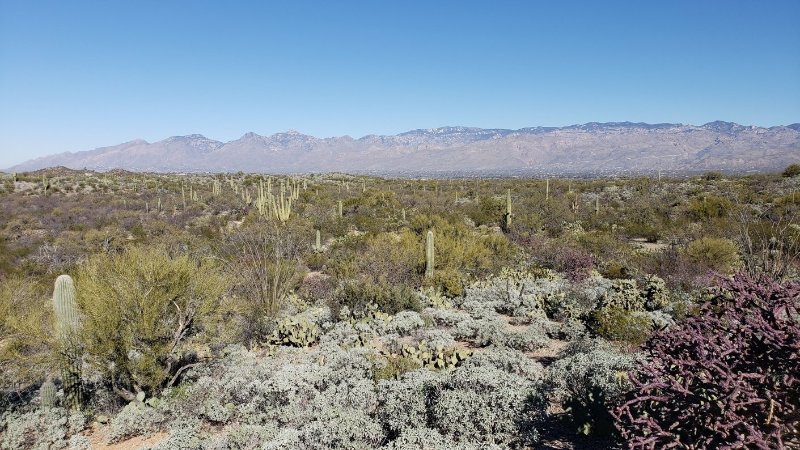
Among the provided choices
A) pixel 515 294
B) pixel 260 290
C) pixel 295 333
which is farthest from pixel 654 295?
pixel 260 290

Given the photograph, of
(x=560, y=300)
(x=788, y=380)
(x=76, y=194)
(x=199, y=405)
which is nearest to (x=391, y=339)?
(x=199, y=405)

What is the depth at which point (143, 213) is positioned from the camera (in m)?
27.6

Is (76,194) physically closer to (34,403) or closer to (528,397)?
(34,403)

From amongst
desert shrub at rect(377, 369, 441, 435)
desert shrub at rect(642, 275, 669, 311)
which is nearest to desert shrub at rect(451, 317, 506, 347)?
desert shrub at rect(377, 369, 441, 435)

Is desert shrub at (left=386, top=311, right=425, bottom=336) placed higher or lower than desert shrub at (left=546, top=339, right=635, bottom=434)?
lower

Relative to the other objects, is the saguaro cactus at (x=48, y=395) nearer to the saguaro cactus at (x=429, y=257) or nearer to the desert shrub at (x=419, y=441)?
the desert shrub at (x=419, y=441)

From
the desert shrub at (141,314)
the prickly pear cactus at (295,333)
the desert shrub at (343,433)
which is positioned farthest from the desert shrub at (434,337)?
the desert shrub at (141,314)

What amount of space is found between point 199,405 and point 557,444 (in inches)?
192

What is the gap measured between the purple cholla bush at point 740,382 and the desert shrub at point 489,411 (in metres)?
2.19

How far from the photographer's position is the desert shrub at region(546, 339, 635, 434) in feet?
18.2

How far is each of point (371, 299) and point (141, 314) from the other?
214 inches

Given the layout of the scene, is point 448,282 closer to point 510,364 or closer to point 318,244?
point 510,364

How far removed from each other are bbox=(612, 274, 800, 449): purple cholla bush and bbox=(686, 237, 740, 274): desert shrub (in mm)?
11854

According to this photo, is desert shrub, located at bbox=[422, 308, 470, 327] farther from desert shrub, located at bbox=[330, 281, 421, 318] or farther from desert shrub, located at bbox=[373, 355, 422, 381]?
desert shrub, located at bbox=[373, 355, 422, 381]
